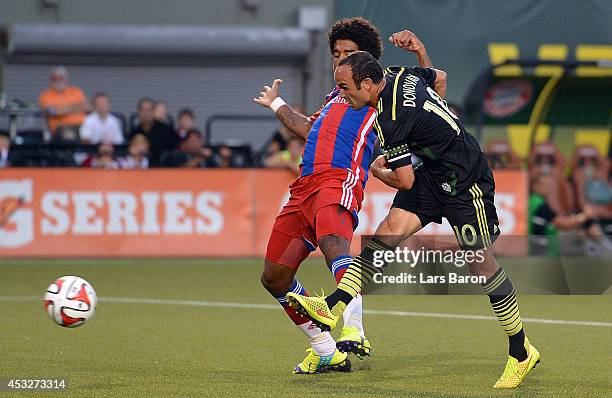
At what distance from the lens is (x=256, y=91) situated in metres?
25.0

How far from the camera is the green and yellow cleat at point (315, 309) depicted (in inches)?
289

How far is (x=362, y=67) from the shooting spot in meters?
7.77

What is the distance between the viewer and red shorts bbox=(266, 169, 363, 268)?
27.6 ft

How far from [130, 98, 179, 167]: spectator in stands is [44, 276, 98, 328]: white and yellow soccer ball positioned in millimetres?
10053

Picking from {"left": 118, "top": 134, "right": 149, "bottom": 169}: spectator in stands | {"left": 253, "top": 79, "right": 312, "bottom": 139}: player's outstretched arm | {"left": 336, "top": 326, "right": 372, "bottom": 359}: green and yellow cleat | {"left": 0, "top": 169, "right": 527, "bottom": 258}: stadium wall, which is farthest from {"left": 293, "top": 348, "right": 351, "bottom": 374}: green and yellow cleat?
{"left": 118, "top": 134, "right": 149, "bottom": 169}: spectator in stands

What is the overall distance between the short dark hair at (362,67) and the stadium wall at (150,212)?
8.96 metres

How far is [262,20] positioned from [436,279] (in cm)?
1508

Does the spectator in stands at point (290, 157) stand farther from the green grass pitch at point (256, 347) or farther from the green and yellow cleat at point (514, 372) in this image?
the green and yellow cleat at point (514, 372)

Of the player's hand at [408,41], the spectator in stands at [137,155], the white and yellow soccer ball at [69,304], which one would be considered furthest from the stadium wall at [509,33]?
the white and yellow soccer ball at [69,304]

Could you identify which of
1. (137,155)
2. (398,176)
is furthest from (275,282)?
(137,155)

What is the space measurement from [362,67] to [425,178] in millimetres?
922

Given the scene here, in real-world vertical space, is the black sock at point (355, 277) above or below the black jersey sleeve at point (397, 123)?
below

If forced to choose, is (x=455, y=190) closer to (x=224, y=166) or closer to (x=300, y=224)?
(x=300, y=224)

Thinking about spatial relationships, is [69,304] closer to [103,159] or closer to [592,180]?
[103,159]
